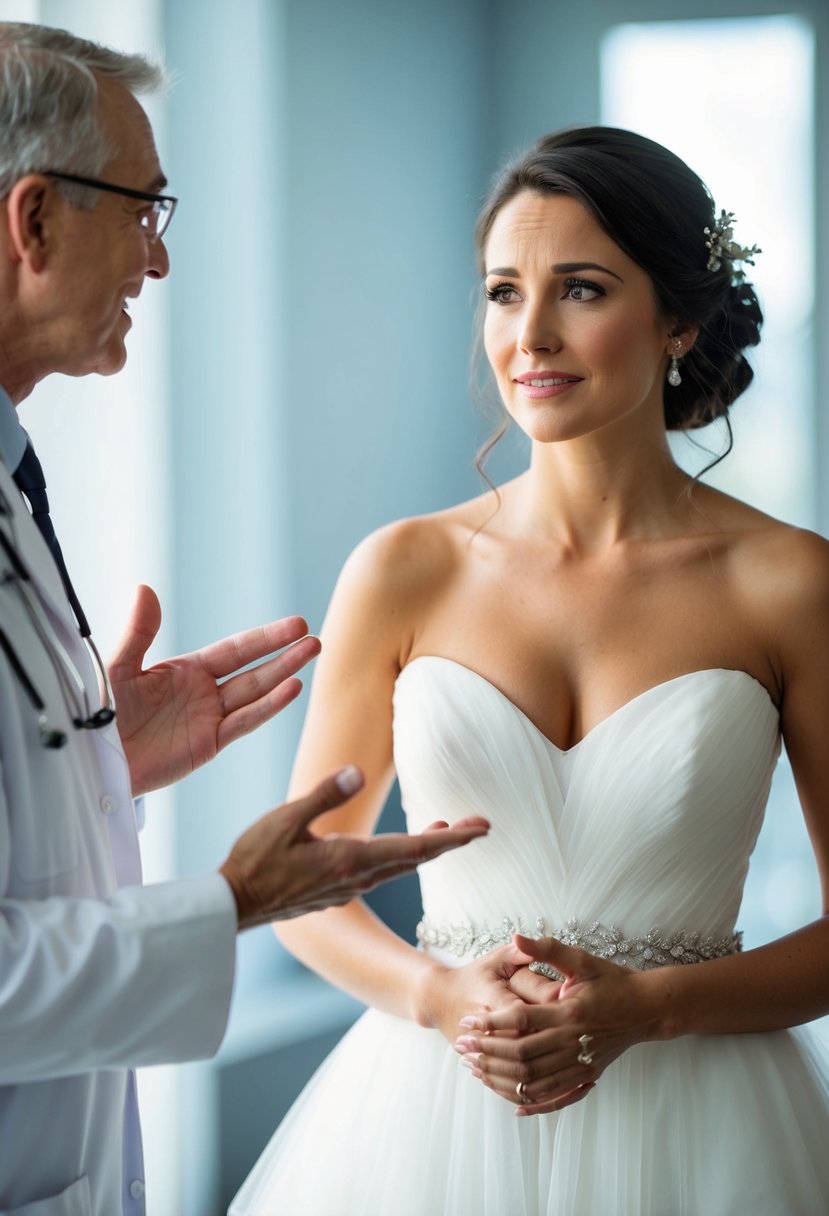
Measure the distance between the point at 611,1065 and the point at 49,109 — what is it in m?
1.46

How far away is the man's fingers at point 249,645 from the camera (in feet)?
5.70

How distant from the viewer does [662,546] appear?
7.10 feet

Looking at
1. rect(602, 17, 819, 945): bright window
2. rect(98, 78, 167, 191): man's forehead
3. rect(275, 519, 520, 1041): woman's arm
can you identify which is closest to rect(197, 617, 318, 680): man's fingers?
rect(275, 519, 520, 1041): woman's arm

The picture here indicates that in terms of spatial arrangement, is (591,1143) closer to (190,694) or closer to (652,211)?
(190,694)

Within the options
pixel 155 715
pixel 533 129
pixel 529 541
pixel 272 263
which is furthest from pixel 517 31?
pixel 155 715

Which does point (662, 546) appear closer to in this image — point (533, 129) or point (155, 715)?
point (155, 715)

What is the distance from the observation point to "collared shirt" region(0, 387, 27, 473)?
4.61ft

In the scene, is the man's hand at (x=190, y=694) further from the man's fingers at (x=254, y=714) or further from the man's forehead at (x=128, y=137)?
the man's forehead at (x=128, y=137)

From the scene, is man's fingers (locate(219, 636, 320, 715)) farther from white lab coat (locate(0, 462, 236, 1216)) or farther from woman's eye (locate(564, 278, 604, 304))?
woman's eye (locate(564, 278, 604, 304))

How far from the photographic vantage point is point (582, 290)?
2.03m

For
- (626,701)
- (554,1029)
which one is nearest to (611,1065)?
(554,1029)

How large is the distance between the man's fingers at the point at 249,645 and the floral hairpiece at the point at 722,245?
38.0 inches

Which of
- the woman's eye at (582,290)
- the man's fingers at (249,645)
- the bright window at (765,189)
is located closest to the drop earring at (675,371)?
the woman's eye at (582,290)

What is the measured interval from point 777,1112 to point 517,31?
332 cm
